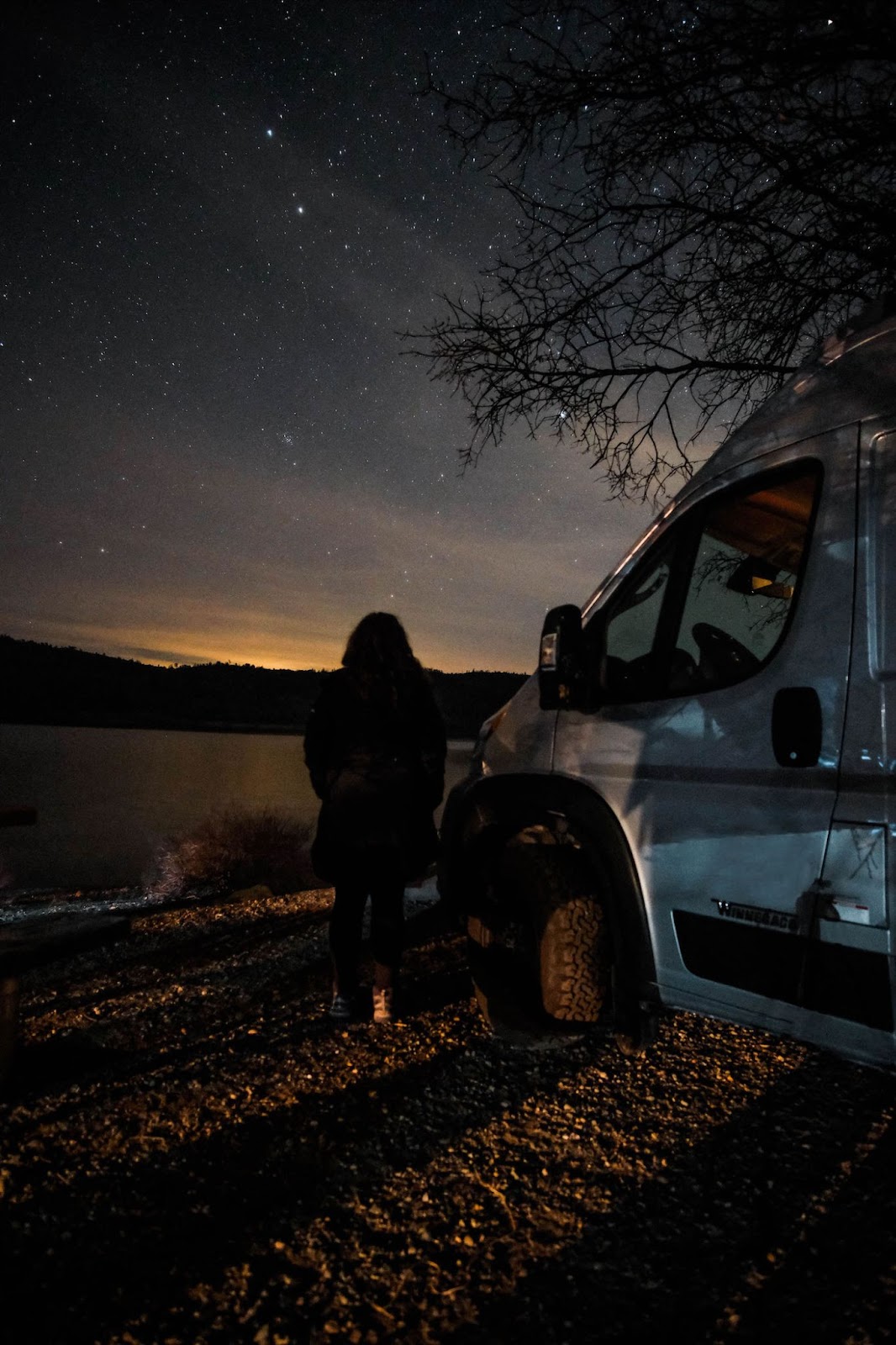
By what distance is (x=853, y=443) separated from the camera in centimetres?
200

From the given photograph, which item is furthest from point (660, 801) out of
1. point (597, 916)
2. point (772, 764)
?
point (597, 916)

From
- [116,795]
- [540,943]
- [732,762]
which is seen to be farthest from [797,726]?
[116,795]

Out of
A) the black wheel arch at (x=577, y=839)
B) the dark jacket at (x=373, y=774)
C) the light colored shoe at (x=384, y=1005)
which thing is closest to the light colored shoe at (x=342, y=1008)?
the light colored shoe at (x=384, y=1005)

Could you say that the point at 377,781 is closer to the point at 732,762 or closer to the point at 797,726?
the point at 732,762

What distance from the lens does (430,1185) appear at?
7.31 feet

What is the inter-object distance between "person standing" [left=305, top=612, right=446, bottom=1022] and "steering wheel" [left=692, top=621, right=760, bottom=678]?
127 centimetres

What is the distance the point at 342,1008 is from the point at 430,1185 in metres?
1.28

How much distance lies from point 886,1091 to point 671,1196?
4.52 ft

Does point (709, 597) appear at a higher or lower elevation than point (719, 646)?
higher

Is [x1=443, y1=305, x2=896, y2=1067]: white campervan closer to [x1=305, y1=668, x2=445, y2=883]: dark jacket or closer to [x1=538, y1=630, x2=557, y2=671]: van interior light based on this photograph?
[x1=538, y1=630, x2=557, y2=671]: van interior light

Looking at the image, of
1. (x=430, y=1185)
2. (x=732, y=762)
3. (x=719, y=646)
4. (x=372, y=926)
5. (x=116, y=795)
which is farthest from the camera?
(x=116, y=795)

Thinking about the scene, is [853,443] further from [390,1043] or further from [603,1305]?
[390,1043]

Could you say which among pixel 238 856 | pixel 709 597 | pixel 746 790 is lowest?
pixel 238 856

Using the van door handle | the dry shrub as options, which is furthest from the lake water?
the van door handle
